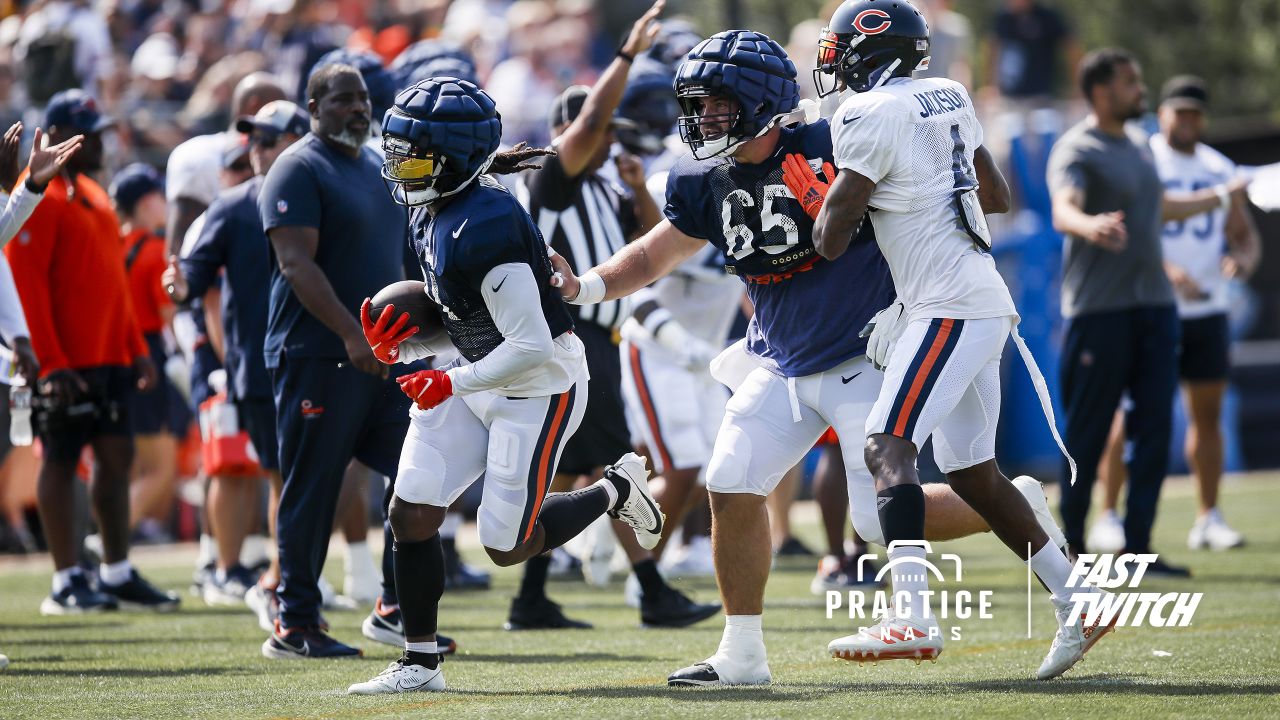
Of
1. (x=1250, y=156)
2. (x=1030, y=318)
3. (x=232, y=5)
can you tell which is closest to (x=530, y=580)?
(x=1030, y=318)

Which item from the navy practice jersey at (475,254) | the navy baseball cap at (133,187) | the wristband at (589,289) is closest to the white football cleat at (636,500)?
the navy practice jersey at (475,254)

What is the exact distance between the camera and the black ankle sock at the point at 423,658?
17.1ft

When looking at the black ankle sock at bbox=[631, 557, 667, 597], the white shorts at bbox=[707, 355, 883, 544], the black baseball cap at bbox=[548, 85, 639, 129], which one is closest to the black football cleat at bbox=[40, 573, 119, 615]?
the black ankle sock at bbox=[631, 557, 667, 597]

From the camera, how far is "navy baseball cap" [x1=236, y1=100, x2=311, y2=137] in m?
7.21

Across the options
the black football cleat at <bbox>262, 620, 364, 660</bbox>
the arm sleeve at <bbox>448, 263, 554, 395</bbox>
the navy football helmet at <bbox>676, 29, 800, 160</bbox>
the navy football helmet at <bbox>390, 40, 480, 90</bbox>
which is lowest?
the black football cleat at <bbox>262, 620, 364, 660</bbox>

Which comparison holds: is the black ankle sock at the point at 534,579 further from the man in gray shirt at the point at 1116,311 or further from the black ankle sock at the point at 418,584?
the man in gray shirt at the point at 1116,311

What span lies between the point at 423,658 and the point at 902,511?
4.93 ft

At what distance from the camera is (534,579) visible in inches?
276

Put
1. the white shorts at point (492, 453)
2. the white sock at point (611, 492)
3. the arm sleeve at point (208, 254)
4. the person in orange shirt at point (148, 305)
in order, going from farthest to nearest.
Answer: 1. the person in orange shirt at point (148, 305)
2. the arm sleeve at point (208, 254)
3. the white sock at point (611, 492)
4. the white shorts at point (492, 453)

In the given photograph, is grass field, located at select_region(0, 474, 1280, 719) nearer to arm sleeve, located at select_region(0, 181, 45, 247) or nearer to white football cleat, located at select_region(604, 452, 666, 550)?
white football cleat, located at select_region(604, 452, 666, 550)

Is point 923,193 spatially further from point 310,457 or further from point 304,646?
point 304,646

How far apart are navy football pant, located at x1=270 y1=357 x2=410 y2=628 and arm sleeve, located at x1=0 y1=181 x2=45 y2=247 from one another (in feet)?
3.39

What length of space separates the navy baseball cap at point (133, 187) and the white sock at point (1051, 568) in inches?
238

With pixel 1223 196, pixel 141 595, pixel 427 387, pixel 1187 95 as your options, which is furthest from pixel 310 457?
pixel 1187 95
